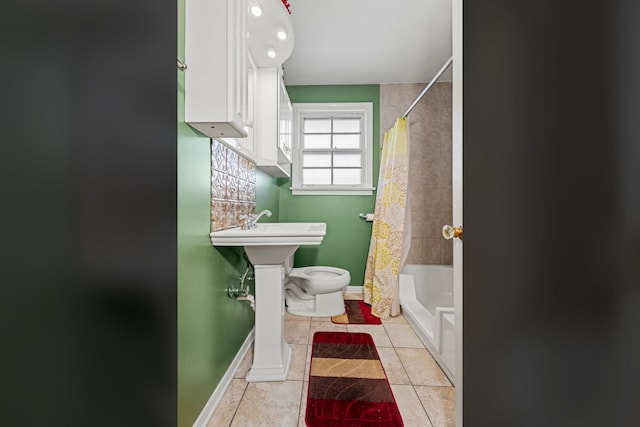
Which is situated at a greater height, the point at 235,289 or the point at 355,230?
the point at 355,230

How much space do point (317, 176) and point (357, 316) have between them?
1.59 m

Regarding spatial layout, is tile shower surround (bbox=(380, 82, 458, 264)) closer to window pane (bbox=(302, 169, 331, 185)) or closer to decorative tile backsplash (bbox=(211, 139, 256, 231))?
window pane (bbox=(302, 169, 331, 185))

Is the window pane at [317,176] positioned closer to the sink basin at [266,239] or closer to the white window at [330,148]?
the white window at [330,148]

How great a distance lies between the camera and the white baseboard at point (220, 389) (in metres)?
1.22

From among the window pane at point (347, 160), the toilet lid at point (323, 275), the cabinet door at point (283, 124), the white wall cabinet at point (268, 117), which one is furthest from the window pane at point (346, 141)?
the toilet lid at point (323, 275)

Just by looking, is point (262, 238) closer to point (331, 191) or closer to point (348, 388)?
point (348, 388)

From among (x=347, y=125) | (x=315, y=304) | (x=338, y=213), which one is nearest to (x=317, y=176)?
(x=338, y=213)
